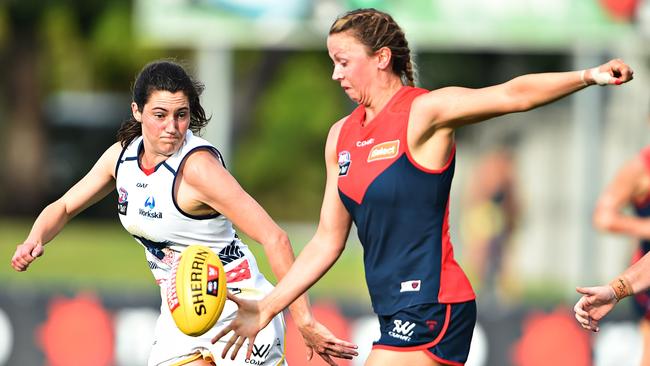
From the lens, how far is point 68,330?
11.3 meters

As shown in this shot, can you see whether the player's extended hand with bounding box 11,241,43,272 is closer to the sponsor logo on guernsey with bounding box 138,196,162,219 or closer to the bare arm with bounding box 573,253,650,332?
the sponsor logo on guernsey with bounding box 138,196,162,219

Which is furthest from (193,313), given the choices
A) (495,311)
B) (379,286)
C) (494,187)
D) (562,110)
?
(562,110)

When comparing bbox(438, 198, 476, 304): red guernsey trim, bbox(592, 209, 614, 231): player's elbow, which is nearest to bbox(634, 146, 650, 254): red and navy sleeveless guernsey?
bbox(592, 209, 614, 231): player's elbow

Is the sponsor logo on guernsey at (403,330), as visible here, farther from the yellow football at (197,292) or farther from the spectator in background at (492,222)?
the spectator in background at (492,222)

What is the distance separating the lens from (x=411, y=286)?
5.89m

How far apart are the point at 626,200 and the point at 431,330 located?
3.05 m

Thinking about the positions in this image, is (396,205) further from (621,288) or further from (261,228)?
(621,288)

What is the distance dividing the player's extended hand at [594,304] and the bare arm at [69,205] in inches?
96.7

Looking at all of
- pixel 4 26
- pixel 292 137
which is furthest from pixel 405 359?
pixel 292 137

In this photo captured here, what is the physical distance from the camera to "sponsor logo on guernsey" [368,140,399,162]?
5.84m

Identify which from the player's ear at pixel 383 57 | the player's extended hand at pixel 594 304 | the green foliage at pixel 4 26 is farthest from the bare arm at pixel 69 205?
the green foliage at pixel 4 26

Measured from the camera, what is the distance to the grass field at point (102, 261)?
1938cm

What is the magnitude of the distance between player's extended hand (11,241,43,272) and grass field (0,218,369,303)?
28.6 ft

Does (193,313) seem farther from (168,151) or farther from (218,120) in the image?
(218,120)
